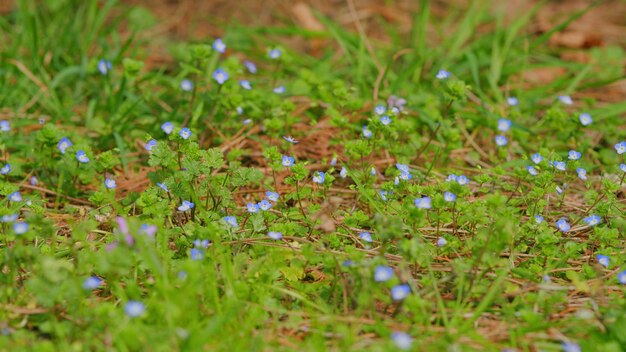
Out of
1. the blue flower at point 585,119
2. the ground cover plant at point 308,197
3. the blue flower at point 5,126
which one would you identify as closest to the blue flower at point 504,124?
the ground cover plant at point 308,197

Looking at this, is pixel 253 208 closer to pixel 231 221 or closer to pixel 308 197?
pixel 231 221

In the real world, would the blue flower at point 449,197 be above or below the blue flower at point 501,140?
below

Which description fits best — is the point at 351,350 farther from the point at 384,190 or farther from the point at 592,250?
the point at 592,250

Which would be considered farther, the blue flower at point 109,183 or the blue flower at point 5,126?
the blue flower at point 5,126

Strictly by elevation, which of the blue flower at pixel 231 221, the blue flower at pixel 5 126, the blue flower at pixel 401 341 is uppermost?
the blue flower at pixel 401 341

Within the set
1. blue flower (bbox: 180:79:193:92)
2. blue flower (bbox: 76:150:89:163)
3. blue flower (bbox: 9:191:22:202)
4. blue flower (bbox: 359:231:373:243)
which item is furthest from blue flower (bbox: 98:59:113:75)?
blue flower (bbox: 359:231:373:243)

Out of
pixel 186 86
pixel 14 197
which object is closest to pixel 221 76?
pixel 186 86

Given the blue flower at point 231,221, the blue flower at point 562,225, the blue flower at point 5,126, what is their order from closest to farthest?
the blue flower at point 231,221 → the blue flower at point 562,225 → the blue flower at point 5,126

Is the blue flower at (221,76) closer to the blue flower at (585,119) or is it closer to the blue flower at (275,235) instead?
the blue flower at (275,235)

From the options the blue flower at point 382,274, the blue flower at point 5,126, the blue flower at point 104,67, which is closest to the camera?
the blue flower at point 382,274

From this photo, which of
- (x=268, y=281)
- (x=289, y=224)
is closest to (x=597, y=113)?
(x=289, y=224)
